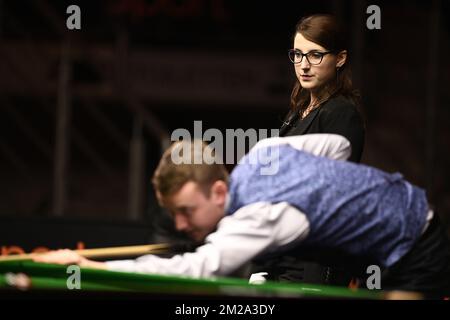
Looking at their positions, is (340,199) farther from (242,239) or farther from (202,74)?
(202,74)

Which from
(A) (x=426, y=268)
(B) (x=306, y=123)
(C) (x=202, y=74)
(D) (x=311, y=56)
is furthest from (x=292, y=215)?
(C) (x=202, y=74)

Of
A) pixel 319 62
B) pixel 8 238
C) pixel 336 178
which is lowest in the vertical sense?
pixel 8 238

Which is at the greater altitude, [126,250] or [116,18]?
[116,18]

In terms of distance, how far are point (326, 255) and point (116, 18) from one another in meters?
4.22

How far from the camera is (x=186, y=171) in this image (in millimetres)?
2375

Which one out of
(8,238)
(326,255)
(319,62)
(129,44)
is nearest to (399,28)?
(129,44)

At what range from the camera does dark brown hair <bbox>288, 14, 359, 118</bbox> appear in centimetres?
279

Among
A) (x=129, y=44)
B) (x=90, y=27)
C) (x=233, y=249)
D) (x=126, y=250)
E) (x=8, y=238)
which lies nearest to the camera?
(x=233, y=249)

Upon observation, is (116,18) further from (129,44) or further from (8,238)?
(8,238)

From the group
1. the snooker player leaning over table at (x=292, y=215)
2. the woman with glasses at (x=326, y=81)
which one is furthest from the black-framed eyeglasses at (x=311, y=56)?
the snooker player leaning over table at (x=292, y=215)

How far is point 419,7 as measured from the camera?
631cm

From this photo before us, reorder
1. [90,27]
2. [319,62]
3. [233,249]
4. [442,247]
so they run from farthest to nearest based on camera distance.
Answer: [90,27]
[319,62]
[442,247]
[233,249]

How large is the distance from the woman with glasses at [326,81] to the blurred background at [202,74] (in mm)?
2782

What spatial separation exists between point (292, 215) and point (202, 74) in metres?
4.06
